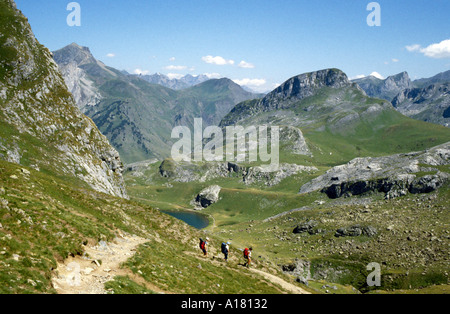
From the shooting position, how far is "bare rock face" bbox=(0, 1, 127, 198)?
A: 10231 cm

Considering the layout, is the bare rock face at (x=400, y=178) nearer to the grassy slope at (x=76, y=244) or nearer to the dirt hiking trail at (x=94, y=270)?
the grassy slope at (x=76, y=244)

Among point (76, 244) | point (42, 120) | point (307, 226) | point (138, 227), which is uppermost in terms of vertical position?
point (42, 120)

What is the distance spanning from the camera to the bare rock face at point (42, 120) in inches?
4028

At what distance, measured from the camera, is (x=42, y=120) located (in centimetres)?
11700

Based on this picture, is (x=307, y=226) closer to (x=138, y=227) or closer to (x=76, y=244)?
(x=138, y=227)

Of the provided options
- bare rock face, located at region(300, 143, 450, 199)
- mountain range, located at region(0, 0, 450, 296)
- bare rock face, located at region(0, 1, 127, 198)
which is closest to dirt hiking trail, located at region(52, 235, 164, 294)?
mountain range, located at region(0, 0, 450, 296)

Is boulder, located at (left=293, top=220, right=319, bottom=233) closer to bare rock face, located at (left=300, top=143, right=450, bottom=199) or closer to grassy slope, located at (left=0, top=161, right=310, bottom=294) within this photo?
bare rock face, located at (left=300, top=143, right=450, bottom=199)

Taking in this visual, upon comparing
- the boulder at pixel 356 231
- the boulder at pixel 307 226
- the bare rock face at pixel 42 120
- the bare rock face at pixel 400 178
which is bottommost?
A: the boulder at pixel 307 226

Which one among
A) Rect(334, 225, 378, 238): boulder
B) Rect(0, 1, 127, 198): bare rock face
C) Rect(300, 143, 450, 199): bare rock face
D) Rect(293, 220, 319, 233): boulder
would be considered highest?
Rect(0, 1, 127, 198): bare rock face

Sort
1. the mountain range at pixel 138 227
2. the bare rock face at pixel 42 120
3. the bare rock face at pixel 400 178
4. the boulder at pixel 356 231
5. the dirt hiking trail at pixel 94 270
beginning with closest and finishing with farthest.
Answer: the dirt hiking trail at pixel 94 270 < the mountain range at pixel 138 227 < the bare rock face at pixel 42 120 < the boulder at pixel 356 231 < the bare rock face at pixel 400 178

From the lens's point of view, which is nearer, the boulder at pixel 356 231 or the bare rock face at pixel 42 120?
the bare rock face at pixel 42 120

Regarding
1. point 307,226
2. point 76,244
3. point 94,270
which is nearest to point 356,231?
point 307,226

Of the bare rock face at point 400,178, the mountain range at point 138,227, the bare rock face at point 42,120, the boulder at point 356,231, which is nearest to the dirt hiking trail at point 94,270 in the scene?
the mountain range at point 138,227
